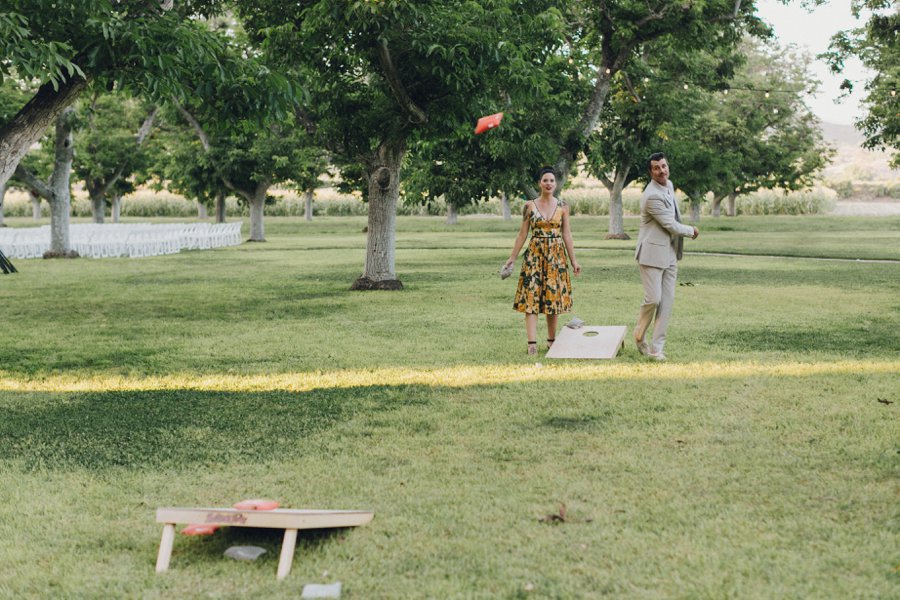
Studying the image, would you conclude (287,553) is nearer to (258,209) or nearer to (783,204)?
(258,209)

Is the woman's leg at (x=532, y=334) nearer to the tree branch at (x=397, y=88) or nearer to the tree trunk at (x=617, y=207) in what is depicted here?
the tree branch at (x=397, y=88)

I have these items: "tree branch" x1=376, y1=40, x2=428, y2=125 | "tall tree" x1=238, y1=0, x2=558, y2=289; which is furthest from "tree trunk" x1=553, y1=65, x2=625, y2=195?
"tree branch" x1=376, y1=40, x2=428, y2=125

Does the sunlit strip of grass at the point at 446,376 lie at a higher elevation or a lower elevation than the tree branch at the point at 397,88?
lower

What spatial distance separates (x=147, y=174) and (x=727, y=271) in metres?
46.2

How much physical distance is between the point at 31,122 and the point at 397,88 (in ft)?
27.1

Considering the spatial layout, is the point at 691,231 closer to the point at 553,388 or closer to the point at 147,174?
the point at 553,388

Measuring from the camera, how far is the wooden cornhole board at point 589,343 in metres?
10.9

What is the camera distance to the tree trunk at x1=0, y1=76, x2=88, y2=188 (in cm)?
1137

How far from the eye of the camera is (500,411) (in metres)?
8.39

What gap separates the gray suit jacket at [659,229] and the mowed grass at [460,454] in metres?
1.06

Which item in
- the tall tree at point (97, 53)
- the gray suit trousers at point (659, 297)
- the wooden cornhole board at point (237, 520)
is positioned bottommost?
the wooden cornhole board at point (237, 520)

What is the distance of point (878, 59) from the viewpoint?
37.3 m

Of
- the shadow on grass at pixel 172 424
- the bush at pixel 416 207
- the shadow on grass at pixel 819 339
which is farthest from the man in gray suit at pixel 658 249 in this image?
the bush at pixel 416 207

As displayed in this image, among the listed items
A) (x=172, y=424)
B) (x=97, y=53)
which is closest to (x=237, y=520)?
(x=172, y=424)
